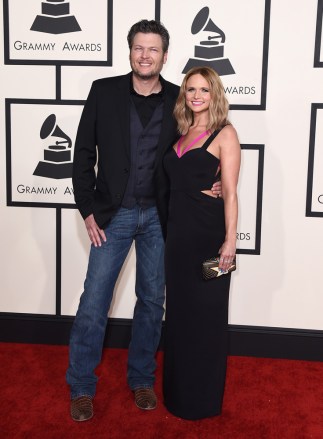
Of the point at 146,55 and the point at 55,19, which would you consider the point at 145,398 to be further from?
the point at 55,19

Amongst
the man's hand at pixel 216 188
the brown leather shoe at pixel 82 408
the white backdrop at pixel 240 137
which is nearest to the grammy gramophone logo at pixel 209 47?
the white backdrop at pixel 240 137

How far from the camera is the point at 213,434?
2402mm

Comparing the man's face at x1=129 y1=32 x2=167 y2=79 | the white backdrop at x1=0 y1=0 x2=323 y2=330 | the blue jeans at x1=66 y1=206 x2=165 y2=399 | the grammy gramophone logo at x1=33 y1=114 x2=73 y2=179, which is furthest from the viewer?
the grammy gramophone logo at x1=33 y1=114 x2=73 y2=179

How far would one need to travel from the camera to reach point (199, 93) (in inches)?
93.2

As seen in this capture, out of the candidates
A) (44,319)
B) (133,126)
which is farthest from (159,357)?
(133,126)

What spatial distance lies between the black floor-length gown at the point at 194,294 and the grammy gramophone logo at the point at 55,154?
3.23ft

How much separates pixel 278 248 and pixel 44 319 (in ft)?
4.92

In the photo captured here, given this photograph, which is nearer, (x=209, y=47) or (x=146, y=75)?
(x=146, y=75)

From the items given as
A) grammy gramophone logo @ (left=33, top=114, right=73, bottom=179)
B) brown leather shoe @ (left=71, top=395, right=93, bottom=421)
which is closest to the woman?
brown leather shoe @ (left=71, top=395, right=93, bottom=421)

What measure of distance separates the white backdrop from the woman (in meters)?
0.77

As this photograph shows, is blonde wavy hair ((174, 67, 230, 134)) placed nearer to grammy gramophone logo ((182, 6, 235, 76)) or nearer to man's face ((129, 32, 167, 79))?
man's face ((129, 32, 167, 79))

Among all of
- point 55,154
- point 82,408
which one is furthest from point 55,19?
point 82,408

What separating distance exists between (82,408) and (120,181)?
1.06 meters

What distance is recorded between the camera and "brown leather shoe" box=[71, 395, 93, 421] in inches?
98.0
